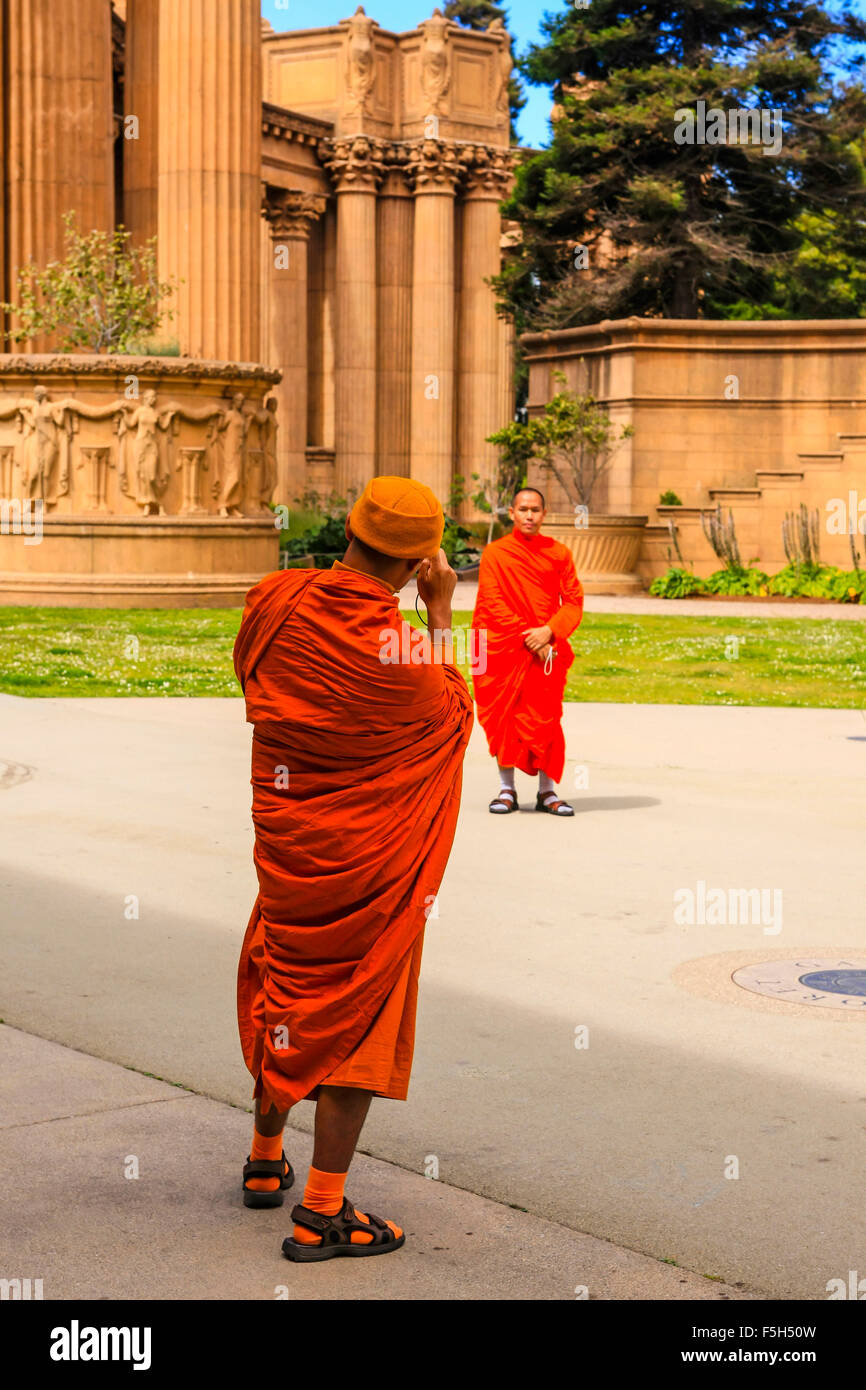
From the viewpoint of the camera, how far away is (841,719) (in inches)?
591

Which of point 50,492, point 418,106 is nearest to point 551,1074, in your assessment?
point 50,492

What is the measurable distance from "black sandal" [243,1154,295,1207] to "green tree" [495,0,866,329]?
3228cm

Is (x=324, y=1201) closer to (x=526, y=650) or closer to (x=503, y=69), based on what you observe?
(x=526, y=650)

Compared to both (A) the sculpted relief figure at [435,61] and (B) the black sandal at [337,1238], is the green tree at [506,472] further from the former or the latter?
(B) the black sandal at [337,1238]

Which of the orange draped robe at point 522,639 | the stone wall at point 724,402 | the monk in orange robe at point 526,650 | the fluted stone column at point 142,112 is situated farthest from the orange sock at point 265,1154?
the fluted stone column at point 142,112

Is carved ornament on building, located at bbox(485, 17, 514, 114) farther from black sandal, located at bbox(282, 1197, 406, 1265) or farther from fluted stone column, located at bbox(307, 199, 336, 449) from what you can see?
black sandal, located at bbox(282, 1197, 406, 1265)

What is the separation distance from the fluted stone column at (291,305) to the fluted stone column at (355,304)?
2.94 ft

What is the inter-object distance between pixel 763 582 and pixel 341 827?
27.4 meters

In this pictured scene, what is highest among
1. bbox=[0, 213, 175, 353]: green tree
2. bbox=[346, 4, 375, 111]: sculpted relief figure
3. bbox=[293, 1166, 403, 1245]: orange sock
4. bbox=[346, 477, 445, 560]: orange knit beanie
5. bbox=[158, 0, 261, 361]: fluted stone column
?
bbox=[346, 4, 375, 111]: sculpted relief figure

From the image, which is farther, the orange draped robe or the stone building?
the stone building

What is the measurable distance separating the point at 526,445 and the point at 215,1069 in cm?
2899

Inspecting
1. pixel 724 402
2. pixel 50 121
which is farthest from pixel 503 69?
pixel 50 121

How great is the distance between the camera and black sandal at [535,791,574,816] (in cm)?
1028

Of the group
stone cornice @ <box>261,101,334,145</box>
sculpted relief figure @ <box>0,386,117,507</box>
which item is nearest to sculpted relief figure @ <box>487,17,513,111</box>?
stone cornice @ <box>261,101,334,145</box>
